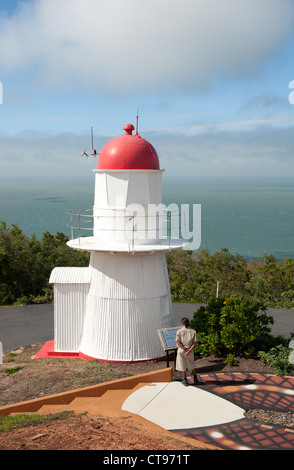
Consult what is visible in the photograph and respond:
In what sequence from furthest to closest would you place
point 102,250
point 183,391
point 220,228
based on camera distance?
point 220,228, point 102,250, point 183,391

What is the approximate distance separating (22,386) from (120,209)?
5.33m

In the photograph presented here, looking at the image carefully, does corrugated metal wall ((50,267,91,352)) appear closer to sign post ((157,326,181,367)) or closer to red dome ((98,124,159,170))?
sign post ((157,326,181,367))

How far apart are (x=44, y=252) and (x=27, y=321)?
10.4 meters

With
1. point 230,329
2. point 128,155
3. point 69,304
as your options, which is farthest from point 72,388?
point 128,155

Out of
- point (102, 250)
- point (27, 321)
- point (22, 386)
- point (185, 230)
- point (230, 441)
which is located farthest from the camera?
point (27, 321)

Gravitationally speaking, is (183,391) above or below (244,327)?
below

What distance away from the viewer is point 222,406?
8.67 meters

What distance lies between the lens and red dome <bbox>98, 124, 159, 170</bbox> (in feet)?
39.8

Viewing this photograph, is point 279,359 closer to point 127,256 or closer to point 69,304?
point 127,256

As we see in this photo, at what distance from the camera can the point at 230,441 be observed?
23.7ft

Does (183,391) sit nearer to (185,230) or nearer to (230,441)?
(230,441)

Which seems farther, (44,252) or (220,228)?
(220,228)

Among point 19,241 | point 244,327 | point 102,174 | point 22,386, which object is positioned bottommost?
point 22,386

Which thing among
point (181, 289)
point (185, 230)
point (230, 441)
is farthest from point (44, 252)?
point (230, 441)
